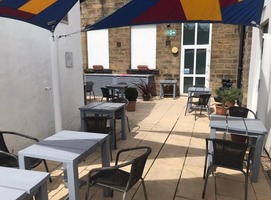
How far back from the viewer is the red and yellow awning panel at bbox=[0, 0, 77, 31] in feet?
8.20

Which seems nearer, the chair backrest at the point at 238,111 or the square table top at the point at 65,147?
the square table top at the point at 65,147

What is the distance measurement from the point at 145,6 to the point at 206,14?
80cm

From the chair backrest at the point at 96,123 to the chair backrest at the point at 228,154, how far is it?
1665 mm

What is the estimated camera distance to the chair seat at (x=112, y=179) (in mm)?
2107

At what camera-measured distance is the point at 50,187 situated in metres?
2.82

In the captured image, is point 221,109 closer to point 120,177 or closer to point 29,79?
point 120,177

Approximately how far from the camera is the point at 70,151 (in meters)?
2.10

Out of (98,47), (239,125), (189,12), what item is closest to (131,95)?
(189,12)

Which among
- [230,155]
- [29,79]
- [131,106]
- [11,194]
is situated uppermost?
[29,79]

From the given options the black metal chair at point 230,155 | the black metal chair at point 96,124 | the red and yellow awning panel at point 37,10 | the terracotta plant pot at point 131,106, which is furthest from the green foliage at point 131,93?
the black metal chair at point 230,155

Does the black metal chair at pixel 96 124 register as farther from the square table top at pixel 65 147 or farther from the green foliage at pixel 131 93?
the green foliage at pixel 131 93

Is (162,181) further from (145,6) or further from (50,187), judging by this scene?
(145,6)

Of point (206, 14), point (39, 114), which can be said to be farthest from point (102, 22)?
point (39, 114)

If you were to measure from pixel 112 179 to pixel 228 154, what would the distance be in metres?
1.23
